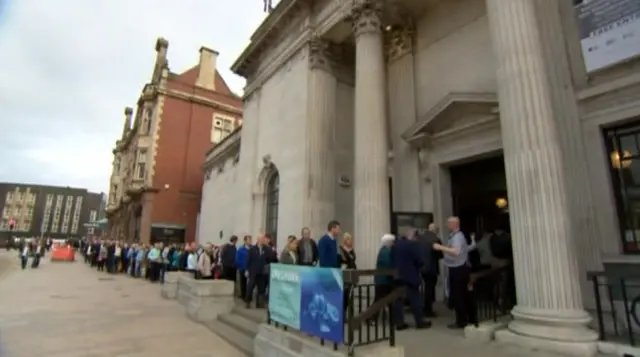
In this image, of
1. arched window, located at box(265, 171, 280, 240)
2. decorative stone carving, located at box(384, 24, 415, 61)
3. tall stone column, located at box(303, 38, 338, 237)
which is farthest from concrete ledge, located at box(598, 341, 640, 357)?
arched window, located at box(265, 171, 280, 240)

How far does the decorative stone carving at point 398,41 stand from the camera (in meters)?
10.1

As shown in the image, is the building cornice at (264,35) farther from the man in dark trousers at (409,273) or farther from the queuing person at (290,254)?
the man in dark trousers at (409,273)

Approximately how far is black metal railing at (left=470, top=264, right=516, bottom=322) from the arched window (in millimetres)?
7171

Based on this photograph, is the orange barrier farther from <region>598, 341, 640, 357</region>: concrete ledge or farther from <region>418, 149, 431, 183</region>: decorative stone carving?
<region>598, 341, 640, 357</region>: concrete ledge

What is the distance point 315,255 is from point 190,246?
8449mm

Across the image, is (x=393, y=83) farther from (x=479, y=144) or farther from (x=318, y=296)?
(x=318, y=296)

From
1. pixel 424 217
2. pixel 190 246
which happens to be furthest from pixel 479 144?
pixel 190 246

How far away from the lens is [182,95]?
90.1 feet

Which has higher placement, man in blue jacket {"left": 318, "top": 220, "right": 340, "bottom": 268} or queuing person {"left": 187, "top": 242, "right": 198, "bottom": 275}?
man in blue jacket {"left": 318, "top": 220, "right": 340, "bottom": 268}

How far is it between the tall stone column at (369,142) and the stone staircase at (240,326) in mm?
2537

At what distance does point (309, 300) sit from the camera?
4.62 metres

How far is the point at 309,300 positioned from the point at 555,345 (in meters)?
3.06

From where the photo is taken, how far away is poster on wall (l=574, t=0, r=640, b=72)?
17.9ft

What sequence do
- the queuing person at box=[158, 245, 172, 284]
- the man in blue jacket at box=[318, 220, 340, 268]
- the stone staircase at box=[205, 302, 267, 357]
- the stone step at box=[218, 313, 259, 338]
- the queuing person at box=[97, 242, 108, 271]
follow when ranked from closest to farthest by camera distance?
the stone staircase at box=[205, 302, 267, 357], the man in blue jacket at box=[318, 220, 340, 268], the stone step at box=[218, 313, 259, 338], the queuing person at box=[158, 245, 172, 284], the queuing person at box=[97, 242, 108, 271]
